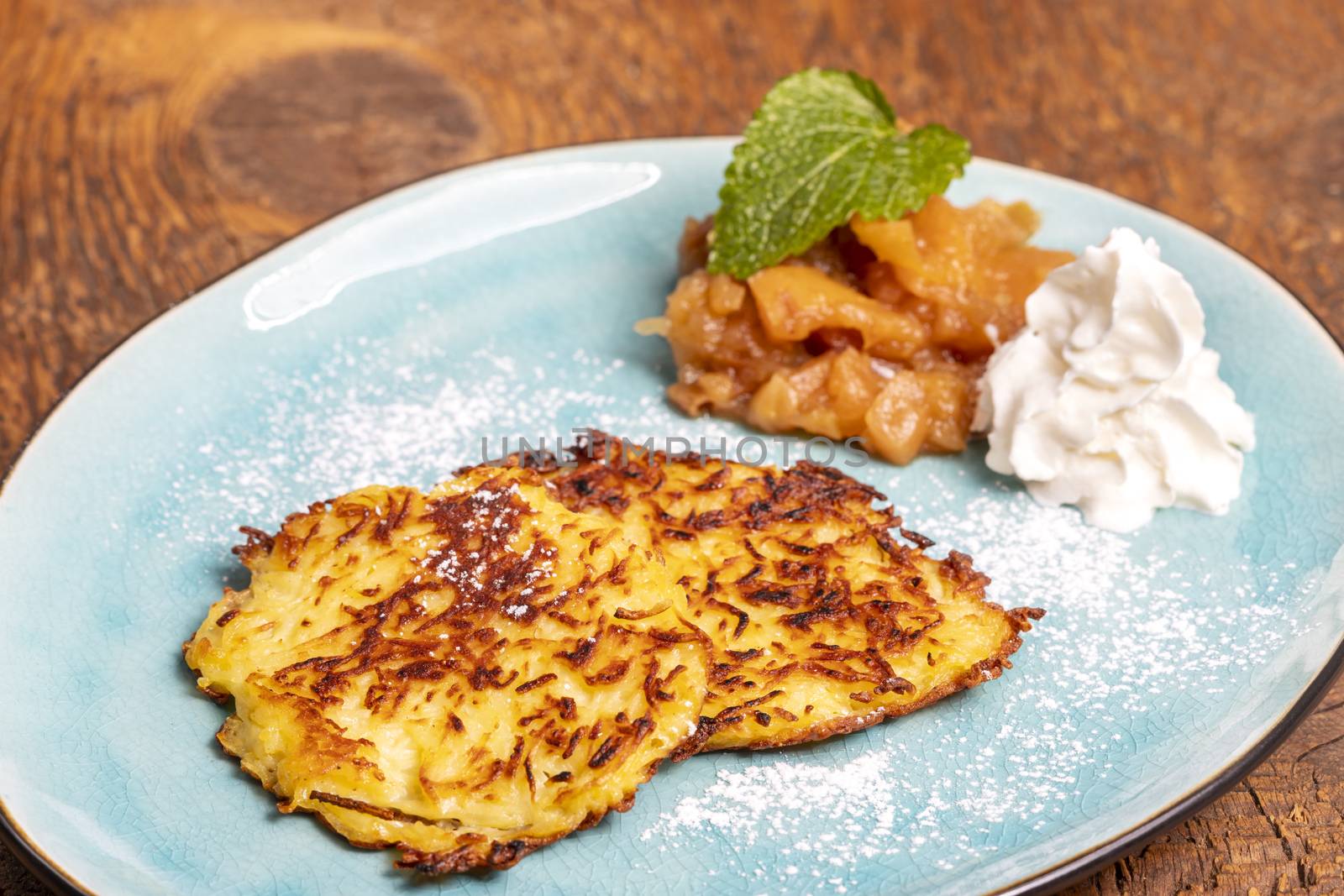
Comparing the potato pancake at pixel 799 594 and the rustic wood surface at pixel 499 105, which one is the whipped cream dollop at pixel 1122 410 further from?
the rustic wood surface at pixel 499 105

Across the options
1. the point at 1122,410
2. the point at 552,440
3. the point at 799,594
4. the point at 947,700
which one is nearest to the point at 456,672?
the point at 799,594

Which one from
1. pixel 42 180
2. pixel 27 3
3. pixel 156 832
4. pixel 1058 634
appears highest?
pixel 27 3

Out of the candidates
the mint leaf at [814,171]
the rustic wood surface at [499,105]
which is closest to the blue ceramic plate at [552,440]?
the mint leaf at [814,171]

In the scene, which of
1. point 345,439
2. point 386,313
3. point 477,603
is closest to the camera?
point 477,603

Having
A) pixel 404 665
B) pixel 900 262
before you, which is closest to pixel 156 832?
pixel 404 665

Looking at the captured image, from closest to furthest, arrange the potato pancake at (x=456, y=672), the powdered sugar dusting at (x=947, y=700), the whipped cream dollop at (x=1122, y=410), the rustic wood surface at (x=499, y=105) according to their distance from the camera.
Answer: the potato pancake at (x=456, y=672)
the powdered sugar dusting at (x=947, y=700)
the whipped cream dollop at (x=1122, y=410)
the rustic wood surface at (x=499, y=105)

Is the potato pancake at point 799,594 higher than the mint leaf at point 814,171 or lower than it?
lower

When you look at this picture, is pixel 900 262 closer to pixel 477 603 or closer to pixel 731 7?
pixel 477 603
